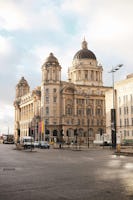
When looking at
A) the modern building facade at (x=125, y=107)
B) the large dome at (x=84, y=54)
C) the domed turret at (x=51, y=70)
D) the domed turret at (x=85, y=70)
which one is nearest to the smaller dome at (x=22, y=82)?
the domed turret at (x=85, y=70)

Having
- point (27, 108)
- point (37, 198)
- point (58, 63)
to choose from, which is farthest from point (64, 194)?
point (27, 108)

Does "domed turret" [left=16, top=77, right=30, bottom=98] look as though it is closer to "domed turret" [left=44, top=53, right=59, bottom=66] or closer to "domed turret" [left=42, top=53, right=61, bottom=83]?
→ "domed turret" [left=42, top=53, right=61, bottom=83]

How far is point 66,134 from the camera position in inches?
4783

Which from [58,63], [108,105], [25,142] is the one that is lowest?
[25,142]

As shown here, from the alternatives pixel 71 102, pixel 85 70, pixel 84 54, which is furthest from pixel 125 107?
pixel 84 54

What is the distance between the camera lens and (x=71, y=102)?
130000mm

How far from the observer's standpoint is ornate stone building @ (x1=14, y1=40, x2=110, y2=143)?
12331cm

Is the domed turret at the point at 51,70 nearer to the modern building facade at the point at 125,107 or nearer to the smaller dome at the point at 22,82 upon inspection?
the modern building facade at the point at 125,107

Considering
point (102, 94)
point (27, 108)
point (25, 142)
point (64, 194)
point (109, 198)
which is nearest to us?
point (109, 198)

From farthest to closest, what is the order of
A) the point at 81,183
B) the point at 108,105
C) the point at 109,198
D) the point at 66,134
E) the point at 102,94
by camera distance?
the point at 102,94 → the point at 66,134 → the point at 108,105 → the point at 81,183 → the point at 109,198

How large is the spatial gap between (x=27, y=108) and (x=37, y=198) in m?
148

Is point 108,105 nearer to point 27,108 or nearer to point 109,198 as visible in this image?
point 27,108

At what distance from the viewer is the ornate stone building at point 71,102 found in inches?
4855

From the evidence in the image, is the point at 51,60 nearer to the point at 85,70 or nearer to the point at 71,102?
the point at 71,102
